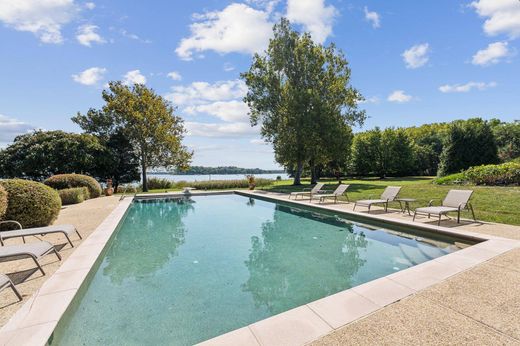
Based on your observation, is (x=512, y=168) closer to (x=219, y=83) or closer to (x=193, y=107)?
(x=219, y=83)

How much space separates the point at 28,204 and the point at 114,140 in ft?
59.2

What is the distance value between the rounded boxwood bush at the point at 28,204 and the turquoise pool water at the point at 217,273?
207cm

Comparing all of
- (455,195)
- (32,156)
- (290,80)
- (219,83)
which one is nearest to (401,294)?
(455,195)

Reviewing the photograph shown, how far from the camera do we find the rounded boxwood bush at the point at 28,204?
285 inches

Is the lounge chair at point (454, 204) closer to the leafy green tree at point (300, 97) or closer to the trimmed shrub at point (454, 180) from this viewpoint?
the trimmed shrub at point (454, 180)

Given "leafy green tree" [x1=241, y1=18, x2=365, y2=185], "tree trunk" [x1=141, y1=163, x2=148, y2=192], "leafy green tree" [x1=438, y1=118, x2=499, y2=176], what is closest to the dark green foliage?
"leafy green tree" [x1=438, y1=118, x2=499, y2=176]

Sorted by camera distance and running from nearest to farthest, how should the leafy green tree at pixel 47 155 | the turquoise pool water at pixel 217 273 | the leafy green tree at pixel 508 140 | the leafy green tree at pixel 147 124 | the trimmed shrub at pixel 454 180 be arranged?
the turquoise pool water at pixel 217 273 → the trimmed shrub at pixel 454 180 → the leafy green tree at pixel 47 155 → the leafy green tree at pixel 147 124 → the leafy green tree at pixel 508 140

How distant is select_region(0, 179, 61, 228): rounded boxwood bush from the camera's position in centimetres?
725

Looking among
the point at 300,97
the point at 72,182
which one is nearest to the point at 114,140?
the point at 72,182

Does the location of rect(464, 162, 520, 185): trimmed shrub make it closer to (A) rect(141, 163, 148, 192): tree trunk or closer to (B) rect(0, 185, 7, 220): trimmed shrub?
(B) rect(0, 185, 7, 220): trimmed shrub

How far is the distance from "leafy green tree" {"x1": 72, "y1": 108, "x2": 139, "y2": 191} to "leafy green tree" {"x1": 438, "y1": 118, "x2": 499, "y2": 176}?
2718cm

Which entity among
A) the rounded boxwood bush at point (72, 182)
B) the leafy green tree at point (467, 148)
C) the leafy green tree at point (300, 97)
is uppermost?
the leafy green tree at point (300, 97)

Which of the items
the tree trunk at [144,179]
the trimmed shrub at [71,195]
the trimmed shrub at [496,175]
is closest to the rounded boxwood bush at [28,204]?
the trimmed shrub at [71,195]

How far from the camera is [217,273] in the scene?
16.8ft
